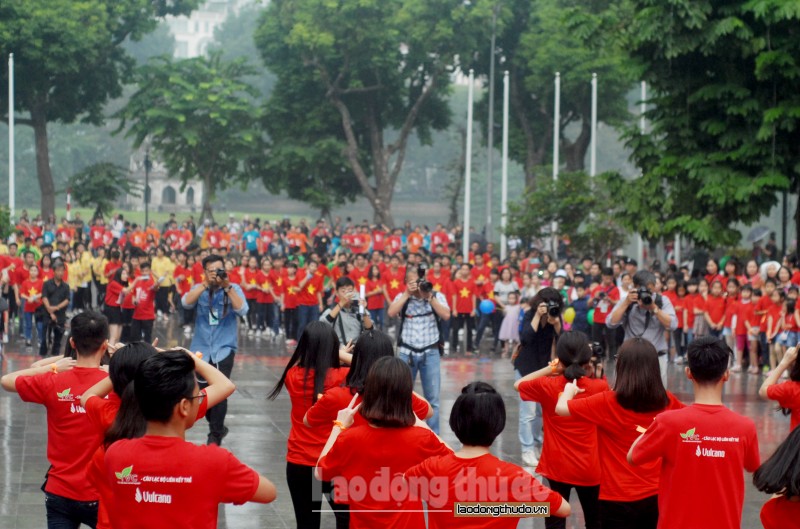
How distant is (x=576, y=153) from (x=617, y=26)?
2508 centimetres

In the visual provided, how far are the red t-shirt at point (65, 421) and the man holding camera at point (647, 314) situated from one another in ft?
21.7

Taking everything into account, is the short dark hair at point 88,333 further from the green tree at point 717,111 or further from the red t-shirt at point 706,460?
the green tree at point 717,111

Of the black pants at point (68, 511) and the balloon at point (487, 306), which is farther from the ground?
the black pants at point (68, 511)

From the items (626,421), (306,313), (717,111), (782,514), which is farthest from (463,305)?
(782,514)

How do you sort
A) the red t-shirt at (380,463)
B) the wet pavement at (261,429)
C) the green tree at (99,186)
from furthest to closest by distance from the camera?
the green tree at (99,186), the wet pavement at (261,429), the red t-shirt at (380,463)

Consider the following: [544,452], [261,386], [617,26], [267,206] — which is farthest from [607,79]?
[267,206]

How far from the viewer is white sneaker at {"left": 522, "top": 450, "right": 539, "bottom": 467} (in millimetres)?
12221

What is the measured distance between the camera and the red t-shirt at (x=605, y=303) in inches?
821

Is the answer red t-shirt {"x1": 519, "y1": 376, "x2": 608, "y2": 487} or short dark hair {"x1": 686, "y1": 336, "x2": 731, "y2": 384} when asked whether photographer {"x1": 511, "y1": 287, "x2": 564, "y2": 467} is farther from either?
short dark hair {"x1": 686, "y1": 336, "x2": 731, "y2": 384}

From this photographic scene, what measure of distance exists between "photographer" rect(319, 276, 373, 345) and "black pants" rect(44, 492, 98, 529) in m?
5.04

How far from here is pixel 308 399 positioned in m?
7.76

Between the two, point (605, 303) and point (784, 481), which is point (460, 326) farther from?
point (784, 481)

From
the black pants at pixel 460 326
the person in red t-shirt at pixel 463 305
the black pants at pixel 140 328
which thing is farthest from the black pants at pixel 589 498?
the black pants at pixel 460 326

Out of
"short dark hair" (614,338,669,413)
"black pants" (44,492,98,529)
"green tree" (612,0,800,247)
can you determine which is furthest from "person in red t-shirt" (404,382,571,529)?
"green tree" (612,0,800,247)
